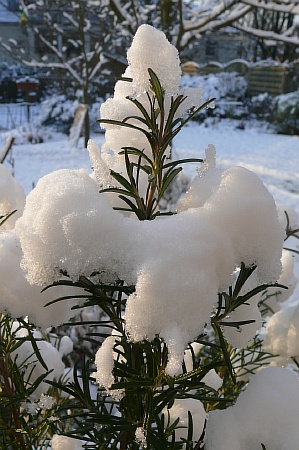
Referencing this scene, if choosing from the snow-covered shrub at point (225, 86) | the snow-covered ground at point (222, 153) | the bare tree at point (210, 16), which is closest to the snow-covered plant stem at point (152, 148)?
the bare tree at point (210, 16)

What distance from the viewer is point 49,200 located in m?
0.48

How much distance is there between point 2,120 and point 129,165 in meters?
11.1

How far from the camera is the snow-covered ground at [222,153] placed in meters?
6.55

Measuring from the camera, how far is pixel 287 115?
32.7 ft

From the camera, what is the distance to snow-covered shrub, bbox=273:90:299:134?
389 inches

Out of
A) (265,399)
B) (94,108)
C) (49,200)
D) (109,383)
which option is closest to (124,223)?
(49,200)

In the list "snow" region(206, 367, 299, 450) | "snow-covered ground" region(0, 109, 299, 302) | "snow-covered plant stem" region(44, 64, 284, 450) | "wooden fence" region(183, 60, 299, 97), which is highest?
"wooden fence" region(183, 60, 299, 97)

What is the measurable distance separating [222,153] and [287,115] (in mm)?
2643

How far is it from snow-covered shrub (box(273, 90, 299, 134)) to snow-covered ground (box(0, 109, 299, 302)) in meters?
0.28

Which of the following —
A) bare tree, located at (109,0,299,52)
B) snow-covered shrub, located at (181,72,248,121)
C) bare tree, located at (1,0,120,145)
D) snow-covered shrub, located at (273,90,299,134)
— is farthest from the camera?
snow-covered shrub, located at (181,72,248,121)

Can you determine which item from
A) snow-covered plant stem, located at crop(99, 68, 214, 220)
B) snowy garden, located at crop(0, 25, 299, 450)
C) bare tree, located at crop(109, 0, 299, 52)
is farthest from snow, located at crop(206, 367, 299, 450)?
bare tree, located at crop(109, 0, 299, 52)

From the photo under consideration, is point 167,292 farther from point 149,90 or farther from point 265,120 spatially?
point 265,120

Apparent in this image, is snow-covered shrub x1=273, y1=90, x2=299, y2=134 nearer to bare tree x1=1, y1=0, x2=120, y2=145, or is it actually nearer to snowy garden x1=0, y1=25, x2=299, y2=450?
bare tree x1=1, y1=0, x2=120, y2=145

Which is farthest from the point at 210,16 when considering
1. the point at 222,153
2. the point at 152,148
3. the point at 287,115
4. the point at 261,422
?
the point at 287,115
